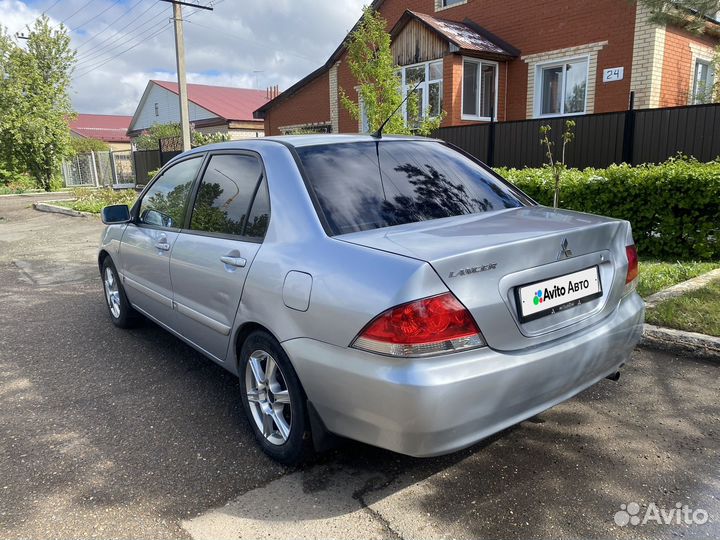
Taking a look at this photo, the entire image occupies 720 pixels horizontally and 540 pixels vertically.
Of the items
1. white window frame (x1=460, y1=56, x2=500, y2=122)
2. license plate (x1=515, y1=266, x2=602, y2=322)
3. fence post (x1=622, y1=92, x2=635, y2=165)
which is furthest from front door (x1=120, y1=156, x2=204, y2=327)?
white window frame (x1=460, y1=56, x2=500, y2=122)

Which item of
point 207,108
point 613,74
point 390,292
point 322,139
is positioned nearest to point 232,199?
point 322,139

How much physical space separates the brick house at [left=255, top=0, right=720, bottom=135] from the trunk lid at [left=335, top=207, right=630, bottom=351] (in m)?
11.7

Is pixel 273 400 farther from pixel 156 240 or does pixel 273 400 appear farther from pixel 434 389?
pixel 156 240

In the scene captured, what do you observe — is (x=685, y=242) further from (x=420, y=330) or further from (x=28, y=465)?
(x=28, y=465)

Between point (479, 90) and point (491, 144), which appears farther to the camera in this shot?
point (479, 90)

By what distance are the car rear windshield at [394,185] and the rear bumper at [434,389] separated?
0.69 m

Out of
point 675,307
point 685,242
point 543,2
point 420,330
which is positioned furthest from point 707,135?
point 420,330

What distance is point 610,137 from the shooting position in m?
10.7

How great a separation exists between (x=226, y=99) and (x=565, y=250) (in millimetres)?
41660

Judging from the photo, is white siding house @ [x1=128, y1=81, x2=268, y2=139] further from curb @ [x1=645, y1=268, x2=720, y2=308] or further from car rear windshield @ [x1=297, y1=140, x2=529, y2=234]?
car rear windshield @ [x1=297, y1=140, x2=529, y2=234]

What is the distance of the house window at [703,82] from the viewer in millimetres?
14491

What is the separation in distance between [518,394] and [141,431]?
2.20m

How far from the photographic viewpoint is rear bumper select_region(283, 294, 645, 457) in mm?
2162

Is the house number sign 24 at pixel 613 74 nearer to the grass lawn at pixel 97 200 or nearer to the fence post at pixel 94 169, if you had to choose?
the grass lawn at pixel 97 200
